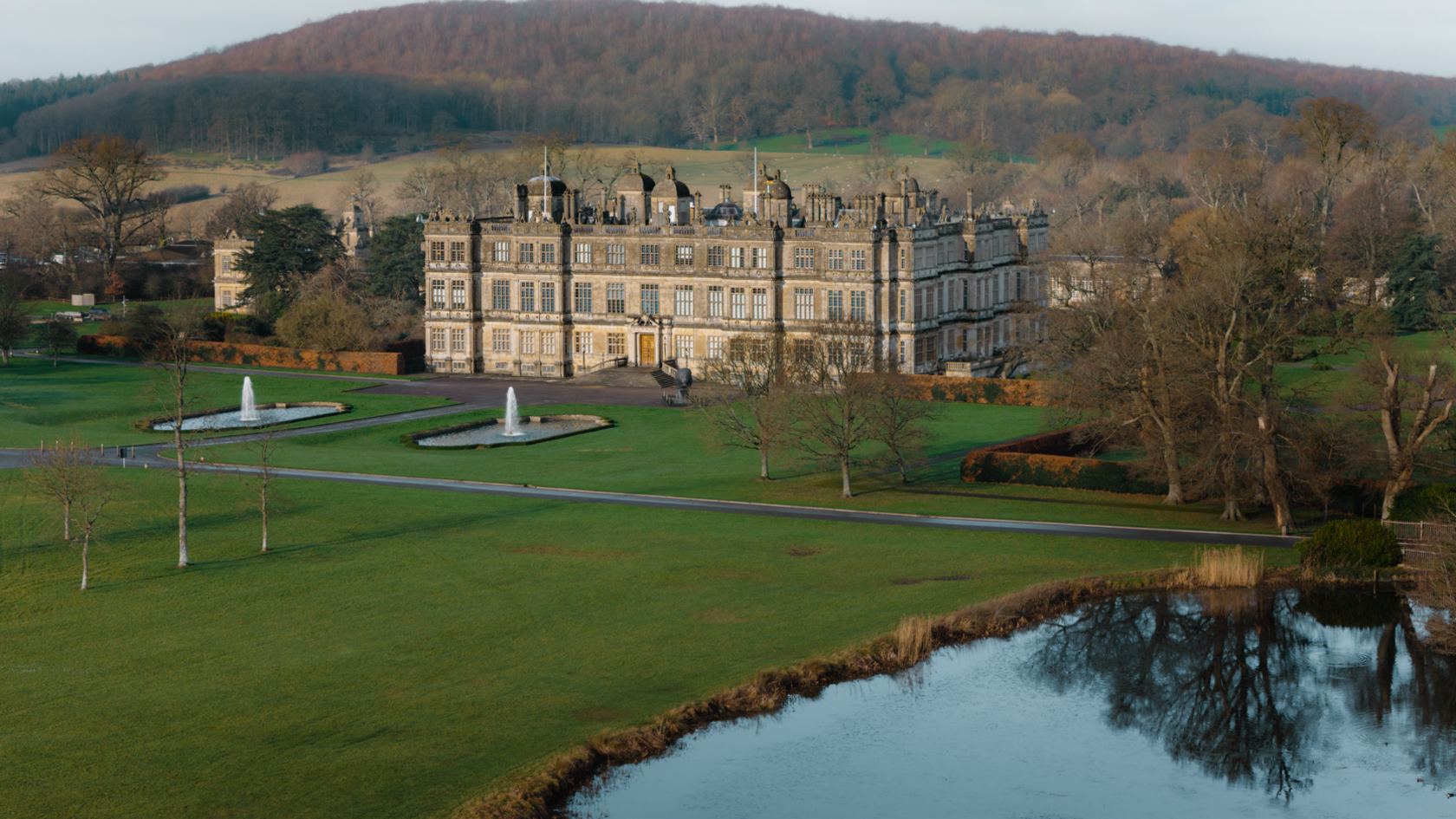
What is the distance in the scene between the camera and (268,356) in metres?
110

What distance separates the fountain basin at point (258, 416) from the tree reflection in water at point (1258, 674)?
5169 cm

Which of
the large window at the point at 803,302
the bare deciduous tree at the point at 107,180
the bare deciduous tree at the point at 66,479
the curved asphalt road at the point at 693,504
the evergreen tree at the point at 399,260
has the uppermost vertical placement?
the bare deciduous tree at the point at 107,180

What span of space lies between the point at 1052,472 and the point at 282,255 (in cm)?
7922

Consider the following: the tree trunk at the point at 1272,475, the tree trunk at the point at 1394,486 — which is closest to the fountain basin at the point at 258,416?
the tree trunk at the point at 1272,475

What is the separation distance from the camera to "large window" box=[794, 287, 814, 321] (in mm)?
99062

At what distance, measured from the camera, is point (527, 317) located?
10744cm

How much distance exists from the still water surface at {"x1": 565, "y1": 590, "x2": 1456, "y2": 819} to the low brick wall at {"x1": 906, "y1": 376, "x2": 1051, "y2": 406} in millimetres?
42290

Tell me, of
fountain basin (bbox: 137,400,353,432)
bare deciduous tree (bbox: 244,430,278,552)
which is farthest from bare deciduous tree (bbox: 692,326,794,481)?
fountain basin (bbox: 137,400,353,432)

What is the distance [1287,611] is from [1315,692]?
7.14 meters

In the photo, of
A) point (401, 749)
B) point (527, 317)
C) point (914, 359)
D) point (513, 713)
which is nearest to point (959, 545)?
point (513, 713)

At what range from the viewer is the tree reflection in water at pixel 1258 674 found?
37281mm

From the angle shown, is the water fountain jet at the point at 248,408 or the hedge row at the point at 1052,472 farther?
the water fountain jet at the point at 248,408

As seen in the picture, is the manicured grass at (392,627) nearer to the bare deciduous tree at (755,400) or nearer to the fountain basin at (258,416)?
the bare deciduous tree at (755,400)

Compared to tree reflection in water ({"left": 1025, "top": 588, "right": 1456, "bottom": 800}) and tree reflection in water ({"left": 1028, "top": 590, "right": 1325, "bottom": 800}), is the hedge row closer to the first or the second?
tree reflection in water ({"left": 1025, "top": 588, "right": 1456, "bottom": 800})
